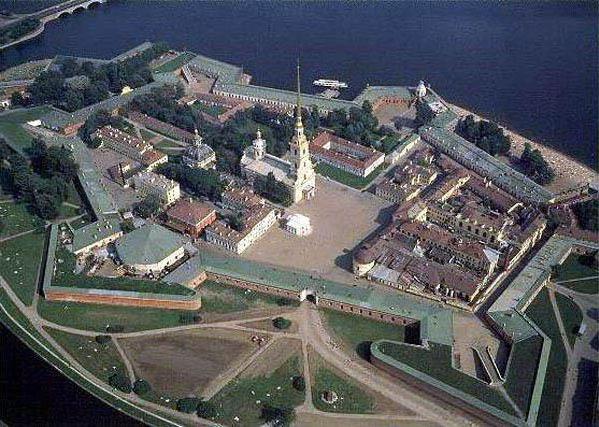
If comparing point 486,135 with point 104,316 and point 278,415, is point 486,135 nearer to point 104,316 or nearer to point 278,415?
point 278,415

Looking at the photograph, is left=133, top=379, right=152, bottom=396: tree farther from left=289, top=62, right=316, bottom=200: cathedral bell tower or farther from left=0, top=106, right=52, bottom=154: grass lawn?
left=0, top=106, right=52, bottom=154: grass lawn

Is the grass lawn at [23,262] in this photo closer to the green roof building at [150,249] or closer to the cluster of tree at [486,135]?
the green roof building at [150,249]

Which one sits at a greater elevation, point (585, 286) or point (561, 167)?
point (561, 167)

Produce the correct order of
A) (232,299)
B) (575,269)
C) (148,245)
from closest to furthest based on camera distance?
(232,299) → (575,269) → (148,245)

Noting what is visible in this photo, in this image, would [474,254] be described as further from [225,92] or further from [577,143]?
[225,92]

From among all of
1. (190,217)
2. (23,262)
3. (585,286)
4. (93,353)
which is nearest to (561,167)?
(585,286)

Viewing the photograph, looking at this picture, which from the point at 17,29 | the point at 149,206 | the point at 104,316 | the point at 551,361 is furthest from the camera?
the point at 17,29

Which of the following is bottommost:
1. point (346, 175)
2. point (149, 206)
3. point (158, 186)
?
point (346, 175)
